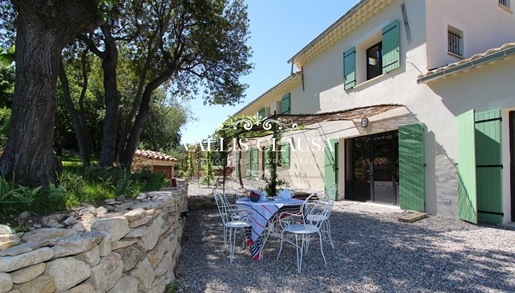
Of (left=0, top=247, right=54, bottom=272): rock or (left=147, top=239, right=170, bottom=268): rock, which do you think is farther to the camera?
(left=147, top=239, right=170, bottom=268): rock

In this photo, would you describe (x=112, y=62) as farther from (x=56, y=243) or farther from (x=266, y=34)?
(x=266, y=34)

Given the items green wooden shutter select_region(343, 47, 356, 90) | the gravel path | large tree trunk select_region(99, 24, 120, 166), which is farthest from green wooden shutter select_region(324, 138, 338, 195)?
large tree trunk select_region(99, 24, 120, 166)

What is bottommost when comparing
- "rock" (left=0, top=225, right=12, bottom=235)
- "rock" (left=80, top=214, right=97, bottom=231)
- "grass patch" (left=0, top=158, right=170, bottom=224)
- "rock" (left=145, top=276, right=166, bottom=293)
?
"rock" (left=145, top=276, right=166, bottom=293)

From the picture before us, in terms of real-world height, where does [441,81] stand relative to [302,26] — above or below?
below

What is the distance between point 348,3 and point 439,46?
301 centimetres

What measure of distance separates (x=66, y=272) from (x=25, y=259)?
0.23m

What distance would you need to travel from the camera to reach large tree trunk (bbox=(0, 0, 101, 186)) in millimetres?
2666

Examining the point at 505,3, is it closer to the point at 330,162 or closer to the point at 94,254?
the point at 330,162

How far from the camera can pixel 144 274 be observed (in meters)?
2.28

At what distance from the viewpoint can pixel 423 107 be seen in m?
6.27

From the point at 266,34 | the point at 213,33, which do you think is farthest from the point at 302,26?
the point at 213,33

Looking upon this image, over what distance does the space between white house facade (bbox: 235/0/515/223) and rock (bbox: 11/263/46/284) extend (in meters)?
5.59

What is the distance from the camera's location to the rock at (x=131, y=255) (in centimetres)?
208

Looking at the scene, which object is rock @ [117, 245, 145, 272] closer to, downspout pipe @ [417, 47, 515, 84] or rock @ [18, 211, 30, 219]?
rock @ [18, 211, 30, 219]
